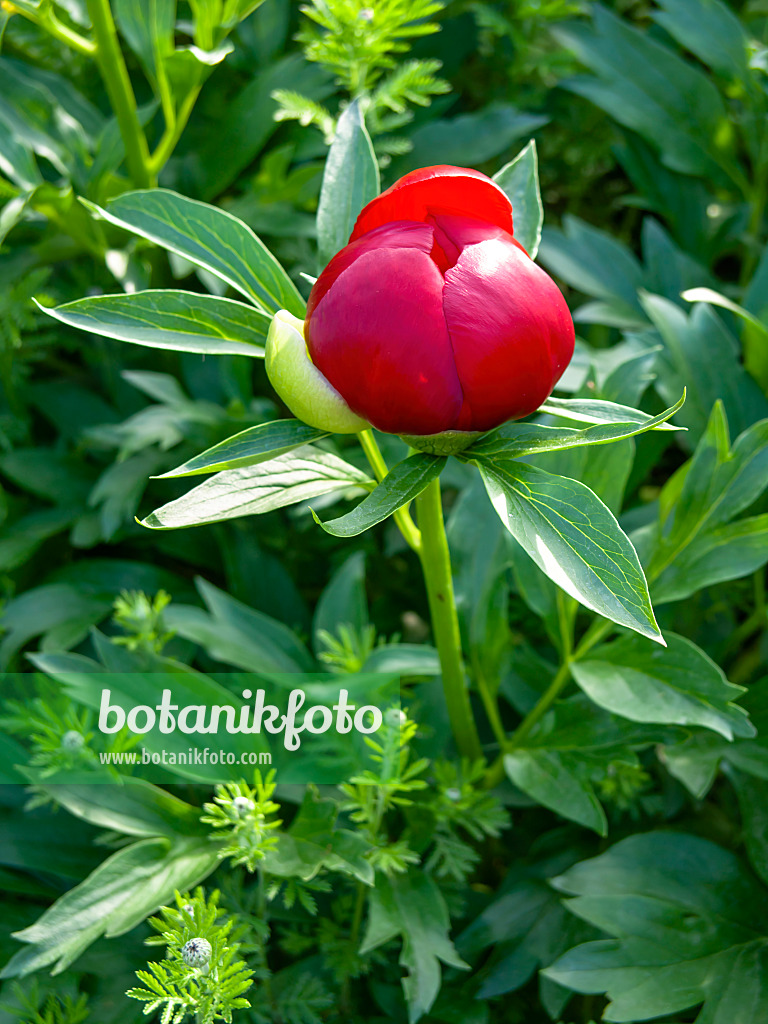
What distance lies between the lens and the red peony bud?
533 millimetres

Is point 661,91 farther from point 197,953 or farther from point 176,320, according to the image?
point 197,953

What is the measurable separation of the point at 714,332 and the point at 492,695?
1.84 ft

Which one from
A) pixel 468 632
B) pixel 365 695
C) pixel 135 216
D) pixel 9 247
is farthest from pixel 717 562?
pixel 9 247

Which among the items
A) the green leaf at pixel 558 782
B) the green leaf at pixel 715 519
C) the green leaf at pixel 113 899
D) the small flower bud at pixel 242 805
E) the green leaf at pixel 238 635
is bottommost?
the green leaf at pixel 113 899

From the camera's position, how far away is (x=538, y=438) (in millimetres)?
571

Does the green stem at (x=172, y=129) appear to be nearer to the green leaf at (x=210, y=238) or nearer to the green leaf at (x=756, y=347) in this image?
the green leaf at (x=210, y=238)

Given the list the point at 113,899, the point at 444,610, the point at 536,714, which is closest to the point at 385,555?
the point at 536,714

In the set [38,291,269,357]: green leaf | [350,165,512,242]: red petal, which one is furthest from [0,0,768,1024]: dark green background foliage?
[350,165,512,242]: red petal

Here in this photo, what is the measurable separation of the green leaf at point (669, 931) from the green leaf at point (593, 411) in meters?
0.54

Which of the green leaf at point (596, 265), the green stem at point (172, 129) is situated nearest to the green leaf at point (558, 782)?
the green leaf at point (596, 265)

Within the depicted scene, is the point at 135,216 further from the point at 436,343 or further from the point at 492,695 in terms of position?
the point at 492,695

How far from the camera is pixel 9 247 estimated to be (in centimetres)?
134

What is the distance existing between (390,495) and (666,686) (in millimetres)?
441

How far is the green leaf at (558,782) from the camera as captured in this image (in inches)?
34.0
